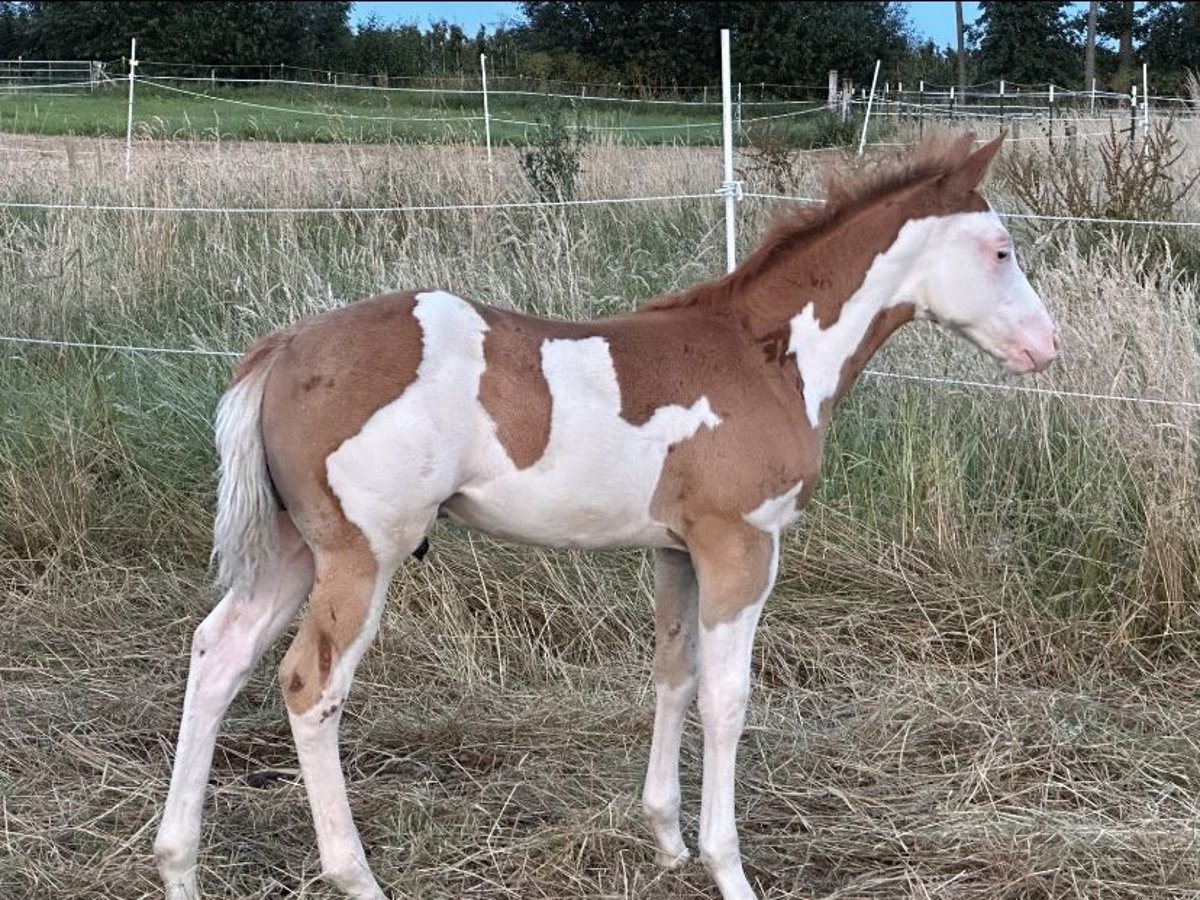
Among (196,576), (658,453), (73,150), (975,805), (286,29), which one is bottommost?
(975,805)

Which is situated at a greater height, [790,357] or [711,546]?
[790,357]

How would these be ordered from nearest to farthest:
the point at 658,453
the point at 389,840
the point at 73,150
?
1. the point at 658,453
2. the point at 389,840
3. the point at 73,150

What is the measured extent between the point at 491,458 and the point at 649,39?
31485 mm

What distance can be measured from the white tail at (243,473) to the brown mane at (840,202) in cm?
88

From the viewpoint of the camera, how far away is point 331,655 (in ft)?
8.38

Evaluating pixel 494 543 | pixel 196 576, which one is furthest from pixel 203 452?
pixel 494 543

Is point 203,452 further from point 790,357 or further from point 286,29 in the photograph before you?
point 286,29

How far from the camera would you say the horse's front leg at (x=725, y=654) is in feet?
8.75

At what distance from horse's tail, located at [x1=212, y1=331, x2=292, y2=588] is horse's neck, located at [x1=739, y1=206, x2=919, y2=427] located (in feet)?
3.28

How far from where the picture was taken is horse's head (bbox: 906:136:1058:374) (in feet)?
9.21

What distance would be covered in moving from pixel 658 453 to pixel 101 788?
1.57m

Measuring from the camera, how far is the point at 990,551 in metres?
4.26

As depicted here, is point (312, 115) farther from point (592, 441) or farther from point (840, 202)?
point (592, 441)

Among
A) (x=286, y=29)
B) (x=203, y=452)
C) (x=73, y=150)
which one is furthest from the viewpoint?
(x=286, y=29)
